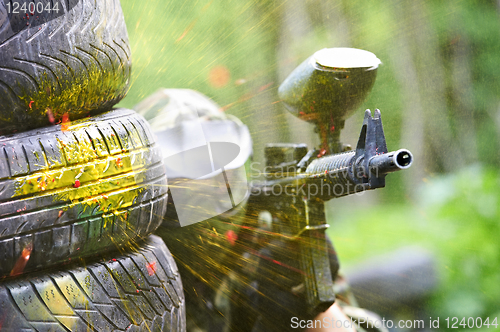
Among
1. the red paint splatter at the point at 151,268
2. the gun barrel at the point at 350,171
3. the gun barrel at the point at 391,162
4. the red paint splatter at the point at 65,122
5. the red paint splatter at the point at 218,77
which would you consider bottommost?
the red paint splatter at the point at 151,268

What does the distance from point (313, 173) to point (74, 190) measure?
0.62 metres

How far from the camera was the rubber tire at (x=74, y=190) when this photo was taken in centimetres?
60

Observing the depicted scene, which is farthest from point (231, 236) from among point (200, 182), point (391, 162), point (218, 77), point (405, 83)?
point (405, 83)

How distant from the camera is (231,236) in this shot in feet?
3.98

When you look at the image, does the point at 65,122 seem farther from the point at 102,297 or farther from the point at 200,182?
the point at 200,182

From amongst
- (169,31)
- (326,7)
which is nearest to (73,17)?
(169,31)

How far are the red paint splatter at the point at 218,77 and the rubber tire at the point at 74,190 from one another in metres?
2.76

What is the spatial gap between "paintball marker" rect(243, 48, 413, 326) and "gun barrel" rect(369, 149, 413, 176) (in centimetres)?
12

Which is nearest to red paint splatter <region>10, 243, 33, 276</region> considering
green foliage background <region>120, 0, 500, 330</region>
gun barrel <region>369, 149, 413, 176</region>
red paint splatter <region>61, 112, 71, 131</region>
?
red paint splatter <region>61, 112, 71, 131</region>

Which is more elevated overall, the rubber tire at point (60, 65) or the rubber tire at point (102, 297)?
the rubber tire at point (60, 65)

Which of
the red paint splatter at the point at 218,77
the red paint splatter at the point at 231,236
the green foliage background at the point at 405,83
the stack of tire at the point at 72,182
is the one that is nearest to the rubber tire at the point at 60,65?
the stack of tire at the point at 72,182

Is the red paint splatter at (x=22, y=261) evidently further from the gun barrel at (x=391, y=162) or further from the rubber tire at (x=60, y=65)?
the gun barrel at (x=391, y=162)

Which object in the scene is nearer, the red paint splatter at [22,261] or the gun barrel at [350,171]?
the red paint splatter at [22,261]

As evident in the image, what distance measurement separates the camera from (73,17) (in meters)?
0.65
